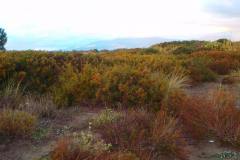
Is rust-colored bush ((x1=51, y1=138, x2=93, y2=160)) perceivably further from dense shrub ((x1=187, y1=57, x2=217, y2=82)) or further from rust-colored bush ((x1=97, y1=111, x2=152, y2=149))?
dense shrub ((x1=187, y1=57, x2=217, y2=82))

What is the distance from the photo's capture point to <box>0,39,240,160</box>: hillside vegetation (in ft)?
24.8

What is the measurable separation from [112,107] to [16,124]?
8.80 feet

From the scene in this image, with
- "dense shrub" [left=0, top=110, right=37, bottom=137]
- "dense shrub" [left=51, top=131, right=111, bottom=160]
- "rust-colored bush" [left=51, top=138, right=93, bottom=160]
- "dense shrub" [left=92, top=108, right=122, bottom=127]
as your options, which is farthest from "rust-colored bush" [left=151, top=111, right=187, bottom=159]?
"dense shrub" [left=0, top=110, right=37, bottom=137]

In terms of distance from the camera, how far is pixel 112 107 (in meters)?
10.0

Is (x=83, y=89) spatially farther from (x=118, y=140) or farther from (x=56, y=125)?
(x=118, y=140)

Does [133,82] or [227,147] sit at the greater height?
[133,82]

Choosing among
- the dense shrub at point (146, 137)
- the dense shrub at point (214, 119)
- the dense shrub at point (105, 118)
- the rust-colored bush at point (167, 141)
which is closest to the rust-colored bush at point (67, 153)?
the dense shrub at point (146, 137)

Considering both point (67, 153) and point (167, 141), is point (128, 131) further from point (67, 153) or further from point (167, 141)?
point (67, 153)

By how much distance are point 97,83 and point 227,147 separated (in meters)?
3.16

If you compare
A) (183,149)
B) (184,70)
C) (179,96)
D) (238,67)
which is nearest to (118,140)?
(183,149)

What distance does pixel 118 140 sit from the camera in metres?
7.68

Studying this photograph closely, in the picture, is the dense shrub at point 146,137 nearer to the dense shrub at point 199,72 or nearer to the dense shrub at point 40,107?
the dense shrub at point 40,107

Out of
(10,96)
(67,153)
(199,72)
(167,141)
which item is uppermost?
(10,96)

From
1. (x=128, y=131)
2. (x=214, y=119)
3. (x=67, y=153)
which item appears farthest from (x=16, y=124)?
(x=214, y=119)
